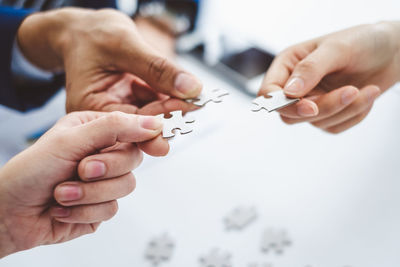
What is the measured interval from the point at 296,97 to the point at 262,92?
11cm

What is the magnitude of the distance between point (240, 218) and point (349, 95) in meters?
0.50

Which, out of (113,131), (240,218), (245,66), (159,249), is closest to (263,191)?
(240,218)

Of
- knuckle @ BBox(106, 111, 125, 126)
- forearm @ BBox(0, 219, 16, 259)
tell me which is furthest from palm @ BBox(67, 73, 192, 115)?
forearm @ BBox(0, 219, 16, 259)

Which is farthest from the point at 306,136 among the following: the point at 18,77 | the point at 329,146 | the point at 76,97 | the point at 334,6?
the point at 18,77

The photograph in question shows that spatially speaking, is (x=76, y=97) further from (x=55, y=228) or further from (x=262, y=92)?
(x=262, y=92)

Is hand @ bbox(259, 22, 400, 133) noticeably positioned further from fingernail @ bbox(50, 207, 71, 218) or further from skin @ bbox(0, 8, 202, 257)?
fingernail @ bbox(50, 207, 71, 218)

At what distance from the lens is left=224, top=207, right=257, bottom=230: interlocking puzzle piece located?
1.08m

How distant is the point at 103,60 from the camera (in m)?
1.02

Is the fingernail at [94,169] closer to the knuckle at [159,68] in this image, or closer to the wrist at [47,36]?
the knuckle at [159,68]

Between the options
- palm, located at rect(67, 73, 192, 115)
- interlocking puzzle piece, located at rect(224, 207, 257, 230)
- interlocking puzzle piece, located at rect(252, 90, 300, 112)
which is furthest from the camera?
interlocking puzzle piece, located at rect(224, 207, 257, 230)

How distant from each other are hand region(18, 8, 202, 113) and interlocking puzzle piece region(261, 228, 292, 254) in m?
0.50

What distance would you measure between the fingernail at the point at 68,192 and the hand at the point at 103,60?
1.07 ft

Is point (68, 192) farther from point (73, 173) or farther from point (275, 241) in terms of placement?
point (275, 241)

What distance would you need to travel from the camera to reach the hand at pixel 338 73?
2.98 feet
